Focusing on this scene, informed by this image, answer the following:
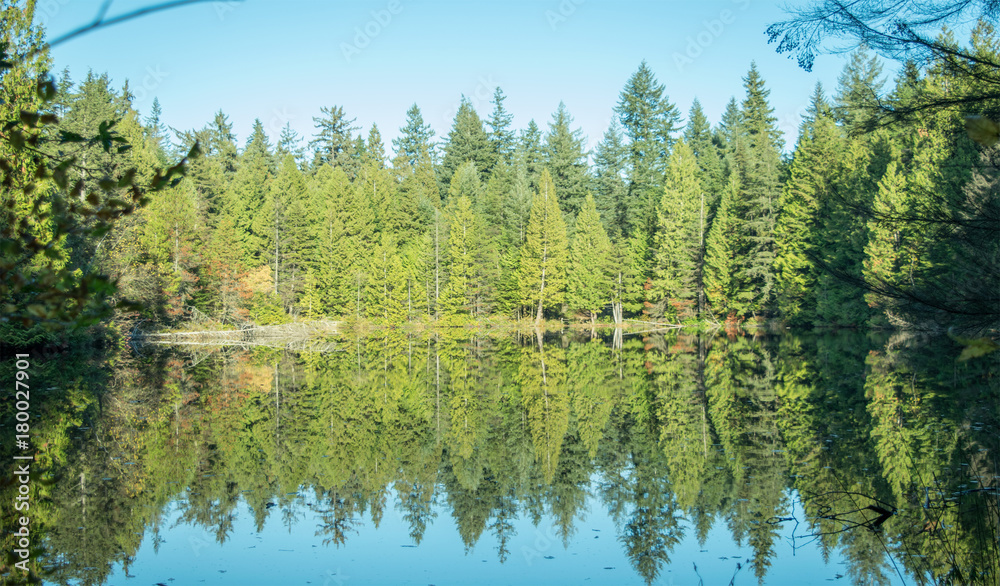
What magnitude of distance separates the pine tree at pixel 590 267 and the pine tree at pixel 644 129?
584 cm

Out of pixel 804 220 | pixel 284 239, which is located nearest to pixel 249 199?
pixel 284 239

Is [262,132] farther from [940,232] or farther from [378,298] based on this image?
[940,232]

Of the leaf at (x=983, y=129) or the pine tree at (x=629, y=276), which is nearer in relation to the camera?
the leaf at (x=983, y=129)

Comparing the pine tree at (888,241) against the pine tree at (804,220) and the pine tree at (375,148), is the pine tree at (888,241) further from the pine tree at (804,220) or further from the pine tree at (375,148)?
the pine tree at (375,148)

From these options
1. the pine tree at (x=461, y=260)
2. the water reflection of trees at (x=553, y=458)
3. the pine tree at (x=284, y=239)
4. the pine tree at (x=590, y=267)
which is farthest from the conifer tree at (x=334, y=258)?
the water reflection of trees at (x=553, y=458)

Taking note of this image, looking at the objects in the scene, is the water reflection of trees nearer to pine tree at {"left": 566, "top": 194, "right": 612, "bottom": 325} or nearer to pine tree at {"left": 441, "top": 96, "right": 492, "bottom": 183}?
pine tree at {"left": 566, "top": 194, "right": 612, "bottom": 325}

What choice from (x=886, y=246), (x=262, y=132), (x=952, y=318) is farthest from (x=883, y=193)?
(x=262, y=132)

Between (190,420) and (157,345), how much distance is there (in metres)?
18.6

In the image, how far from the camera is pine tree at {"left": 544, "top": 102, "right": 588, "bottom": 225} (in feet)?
182

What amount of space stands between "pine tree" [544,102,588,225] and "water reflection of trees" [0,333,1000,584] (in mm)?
39191

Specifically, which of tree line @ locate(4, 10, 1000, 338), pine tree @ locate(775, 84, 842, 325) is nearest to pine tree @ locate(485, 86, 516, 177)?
tree line @ locate(4, 10, 1000, 338)

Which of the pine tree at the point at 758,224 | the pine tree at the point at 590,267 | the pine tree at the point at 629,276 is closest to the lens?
the pine tree at the point at 758,224

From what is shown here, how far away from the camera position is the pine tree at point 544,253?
46938 millimetres

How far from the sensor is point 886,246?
32.6 metres
